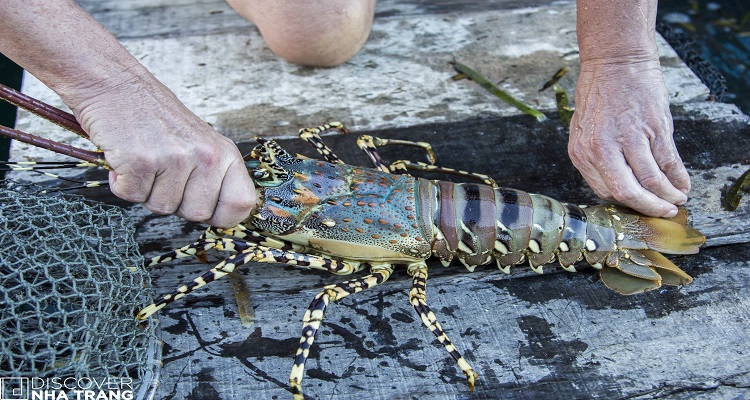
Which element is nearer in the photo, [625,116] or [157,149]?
[157,149]

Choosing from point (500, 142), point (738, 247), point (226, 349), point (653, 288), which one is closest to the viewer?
point (226, 349)

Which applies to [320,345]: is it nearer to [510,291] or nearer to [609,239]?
[510,291]

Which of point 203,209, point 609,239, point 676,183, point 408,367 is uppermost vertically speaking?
point 203,209

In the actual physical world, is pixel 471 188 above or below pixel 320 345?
above

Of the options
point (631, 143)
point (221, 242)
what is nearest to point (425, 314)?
point (221, 242)

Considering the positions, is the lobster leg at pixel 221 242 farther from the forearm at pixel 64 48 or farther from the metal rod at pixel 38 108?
the forearm at pixel 64 48

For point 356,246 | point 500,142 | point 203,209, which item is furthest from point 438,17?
point 203,209

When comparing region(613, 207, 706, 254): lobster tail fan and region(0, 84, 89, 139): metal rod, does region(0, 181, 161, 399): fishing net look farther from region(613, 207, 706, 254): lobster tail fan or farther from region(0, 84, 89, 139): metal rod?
region(613, 207, 706, 254): lobster tail fan

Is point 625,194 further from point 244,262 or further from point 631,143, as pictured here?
point 244,262
